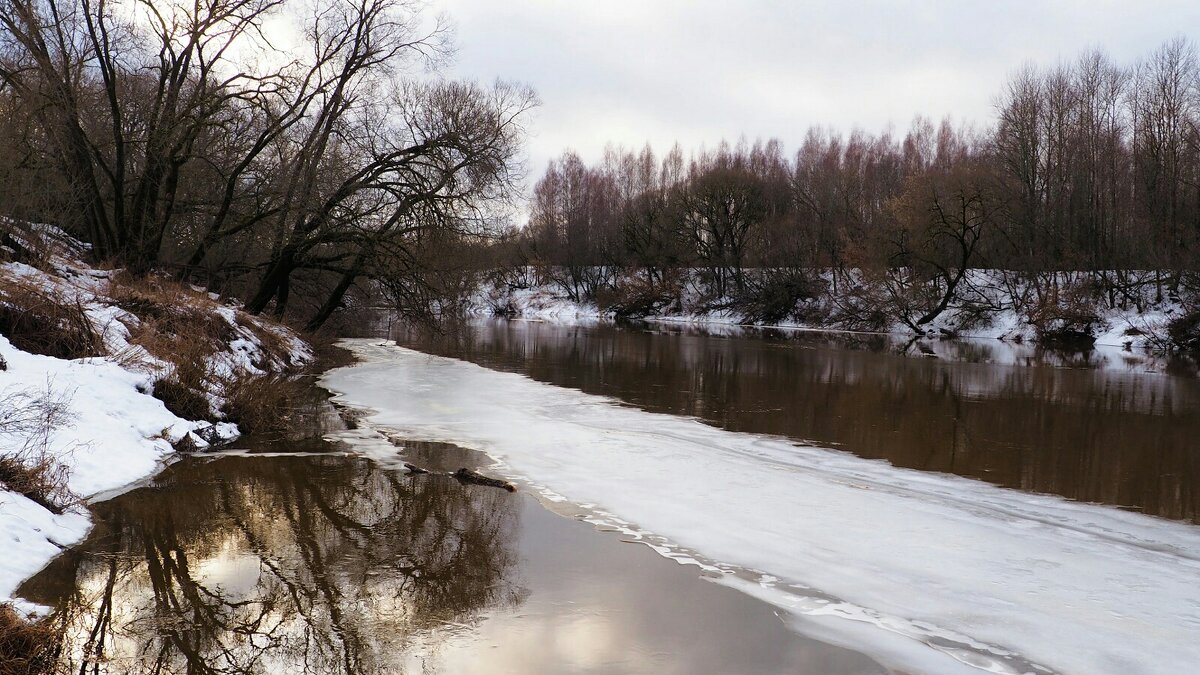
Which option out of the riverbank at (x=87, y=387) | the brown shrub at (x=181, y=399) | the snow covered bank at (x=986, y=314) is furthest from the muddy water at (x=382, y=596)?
the snow covered bank at (x=986, y=314)

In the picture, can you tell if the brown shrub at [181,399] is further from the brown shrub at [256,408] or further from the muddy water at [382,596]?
the muddy water at [382,596]

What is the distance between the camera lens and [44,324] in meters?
10.5

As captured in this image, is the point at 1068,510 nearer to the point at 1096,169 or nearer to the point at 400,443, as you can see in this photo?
the point at 400,443

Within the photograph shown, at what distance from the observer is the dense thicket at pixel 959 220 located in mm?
44656

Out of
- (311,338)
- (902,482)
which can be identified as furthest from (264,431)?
(311,338)

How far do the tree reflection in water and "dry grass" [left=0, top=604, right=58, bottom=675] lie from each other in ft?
0.37

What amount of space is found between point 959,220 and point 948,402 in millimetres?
31974

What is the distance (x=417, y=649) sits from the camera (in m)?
4.71

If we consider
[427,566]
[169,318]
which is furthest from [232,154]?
[427,566]

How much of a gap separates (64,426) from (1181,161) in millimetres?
53721

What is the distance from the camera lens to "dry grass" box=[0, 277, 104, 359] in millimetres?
10188

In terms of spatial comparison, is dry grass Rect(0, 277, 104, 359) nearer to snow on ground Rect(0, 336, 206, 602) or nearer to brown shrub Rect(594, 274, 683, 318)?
snow on ground Rect(0, 336, 206, 602)

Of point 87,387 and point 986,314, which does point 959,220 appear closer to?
point 986,314

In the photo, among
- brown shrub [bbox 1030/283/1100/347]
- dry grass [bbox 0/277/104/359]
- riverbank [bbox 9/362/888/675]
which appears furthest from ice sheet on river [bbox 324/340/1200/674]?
brown shrub [bbox 1030/283/1100/347]
